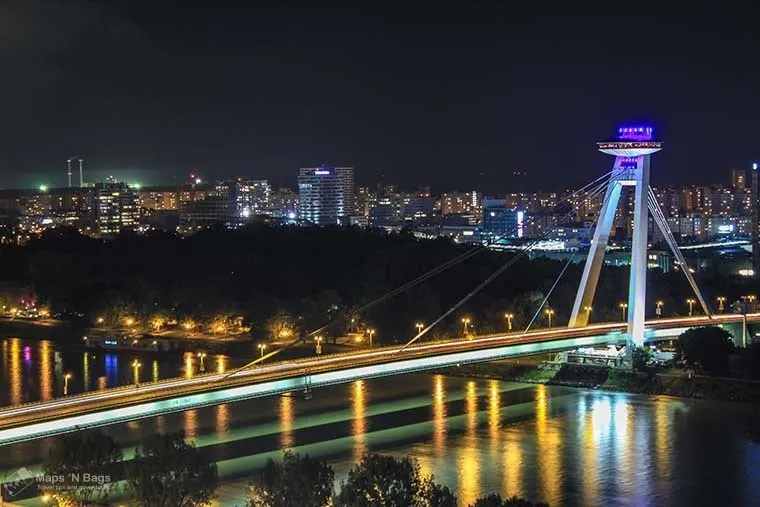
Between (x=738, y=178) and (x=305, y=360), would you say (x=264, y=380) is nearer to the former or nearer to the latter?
(x=305, y=360)

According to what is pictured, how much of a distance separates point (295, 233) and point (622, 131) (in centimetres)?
1098

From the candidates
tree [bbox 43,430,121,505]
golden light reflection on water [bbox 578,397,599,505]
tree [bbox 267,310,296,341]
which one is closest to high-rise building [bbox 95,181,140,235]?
tree [bbox 267,310,296,341]

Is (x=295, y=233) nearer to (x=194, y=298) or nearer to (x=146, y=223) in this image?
(x=194, y=298)

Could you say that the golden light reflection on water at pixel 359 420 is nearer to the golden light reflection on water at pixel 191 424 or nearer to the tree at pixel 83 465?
the golden light reflection on water at pixel 191 424

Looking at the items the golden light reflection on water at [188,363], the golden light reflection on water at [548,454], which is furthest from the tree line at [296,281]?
the golden light reflection on water at [548,454]

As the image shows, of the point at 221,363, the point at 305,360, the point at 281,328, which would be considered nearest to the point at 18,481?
the point at 305,360

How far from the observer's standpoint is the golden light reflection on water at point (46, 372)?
994 centimetres

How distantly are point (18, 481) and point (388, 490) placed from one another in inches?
92.9

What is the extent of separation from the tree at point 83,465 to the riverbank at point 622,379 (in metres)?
5.12

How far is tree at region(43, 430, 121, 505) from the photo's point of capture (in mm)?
6066

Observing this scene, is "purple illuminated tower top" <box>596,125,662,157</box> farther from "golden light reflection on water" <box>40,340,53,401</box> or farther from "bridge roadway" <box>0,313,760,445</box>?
"golden light reflection on water" <box>40,340,53,401</box>

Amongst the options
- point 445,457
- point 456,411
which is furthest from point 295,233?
Result: point 445,457

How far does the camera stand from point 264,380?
7887 mm

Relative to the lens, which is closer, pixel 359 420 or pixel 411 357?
pixel 359 420
